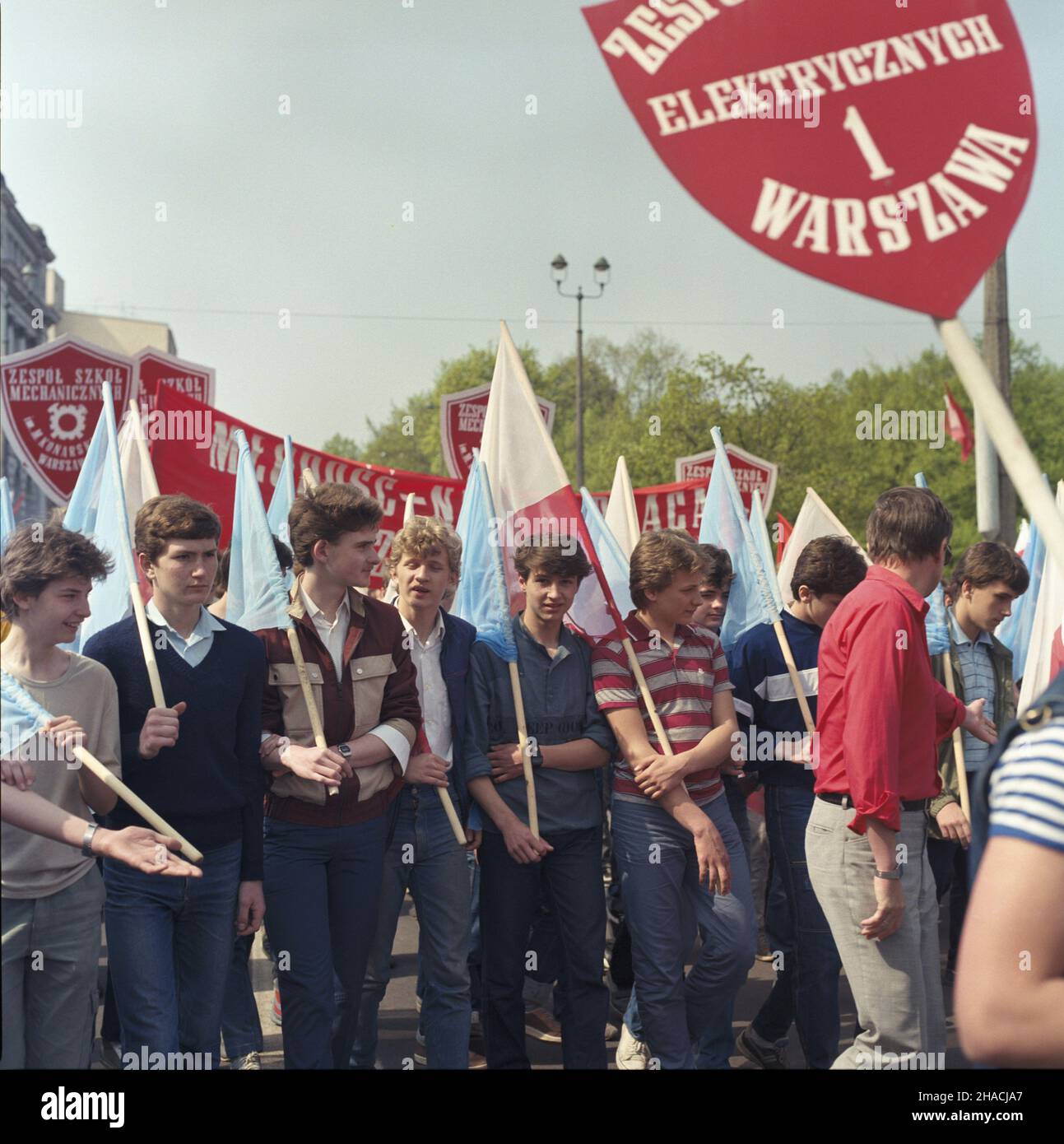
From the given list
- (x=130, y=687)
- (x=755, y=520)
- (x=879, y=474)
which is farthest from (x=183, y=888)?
(x=879, y=474)

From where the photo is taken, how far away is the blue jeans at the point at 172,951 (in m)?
3.81

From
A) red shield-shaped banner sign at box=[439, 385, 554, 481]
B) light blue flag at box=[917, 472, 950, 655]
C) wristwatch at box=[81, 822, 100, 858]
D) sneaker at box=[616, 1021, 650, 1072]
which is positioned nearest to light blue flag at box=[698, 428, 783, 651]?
light blue flag at box=[917, 472, 950, 655]

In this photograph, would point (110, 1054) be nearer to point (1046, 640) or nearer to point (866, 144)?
point (866, 144)

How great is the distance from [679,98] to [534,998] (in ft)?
16.2

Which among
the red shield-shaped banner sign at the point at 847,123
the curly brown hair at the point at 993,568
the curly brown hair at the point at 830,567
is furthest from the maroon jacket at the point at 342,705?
the curly brown hair at the point at 993,568

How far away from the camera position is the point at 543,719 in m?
4.77

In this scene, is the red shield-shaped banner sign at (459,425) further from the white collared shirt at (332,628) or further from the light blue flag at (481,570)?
the white collared shirt at (332,628)

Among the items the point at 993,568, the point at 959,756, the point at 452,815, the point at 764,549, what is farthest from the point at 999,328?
the point at 452,815

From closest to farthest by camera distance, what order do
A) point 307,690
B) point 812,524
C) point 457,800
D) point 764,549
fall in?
point 307,690 → point 457,800 → point 764,549 → point 812,524

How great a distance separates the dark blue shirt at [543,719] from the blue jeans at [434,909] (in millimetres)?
230

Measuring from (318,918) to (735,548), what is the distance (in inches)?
121

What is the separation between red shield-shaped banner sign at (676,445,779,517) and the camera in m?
13.9

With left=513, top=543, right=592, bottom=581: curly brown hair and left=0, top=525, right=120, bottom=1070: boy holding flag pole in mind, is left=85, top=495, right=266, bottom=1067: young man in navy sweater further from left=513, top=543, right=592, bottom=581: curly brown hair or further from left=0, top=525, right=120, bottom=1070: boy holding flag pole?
left=513, top=543, right=592, bottom=581: curly brown hair

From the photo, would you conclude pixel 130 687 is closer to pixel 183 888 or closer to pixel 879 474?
pixel 183 888
